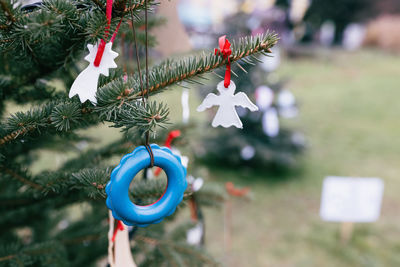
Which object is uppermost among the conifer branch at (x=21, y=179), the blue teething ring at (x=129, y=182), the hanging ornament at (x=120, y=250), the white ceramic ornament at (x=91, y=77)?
the white ceramic ornament at (x=91, y=77)

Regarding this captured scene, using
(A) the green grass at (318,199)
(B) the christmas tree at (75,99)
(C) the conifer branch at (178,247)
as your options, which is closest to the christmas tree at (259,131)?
(A) the green grass at (318,199)

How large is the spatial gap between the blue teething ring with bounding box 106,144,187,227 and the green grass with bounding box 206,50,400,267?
62.6 inches

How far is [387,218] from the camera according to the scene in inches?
125

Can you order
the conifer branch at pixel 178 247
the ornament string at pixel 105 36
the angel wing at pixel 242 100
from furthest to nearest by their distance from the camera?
the conifer branch at pixel 178 247
the angel wing at pixel 242 100
the ornament string at pixel 105 36

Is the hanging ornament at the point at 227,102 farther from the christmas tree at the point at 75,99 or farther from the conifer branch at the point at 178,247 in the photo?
the conifer branch at the point at 178,247

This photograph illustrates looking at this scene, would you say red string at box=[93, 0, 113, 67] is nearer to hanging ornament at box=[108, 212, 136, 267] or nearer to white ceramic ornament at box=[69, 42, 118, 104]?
white ceramic ornament at box=[69, 42, 118, 104]

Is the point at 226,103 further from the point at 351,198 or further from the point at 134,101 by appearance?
the point at 351,198

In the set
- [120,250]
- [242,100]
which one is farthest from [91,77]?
[120,250]

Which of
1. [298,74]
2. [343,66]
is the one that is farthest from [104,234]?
[343,66]

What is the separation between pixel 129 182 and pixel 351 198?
239cm

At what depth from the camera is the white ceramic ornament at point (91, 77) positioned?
1.78 feet

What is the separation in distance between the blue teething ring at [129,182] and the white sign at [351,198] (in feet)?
7.01

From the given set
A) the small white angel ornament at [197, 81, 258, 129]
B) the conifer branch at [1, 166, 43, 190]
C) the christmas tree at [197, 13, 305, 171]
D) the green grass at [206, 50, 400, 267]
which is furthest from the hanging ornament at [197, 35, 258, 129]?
the christmas tree at [197, 13, 305, 171]

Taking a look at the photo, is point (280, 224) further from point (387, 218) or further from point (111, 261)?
point (111, 261)
